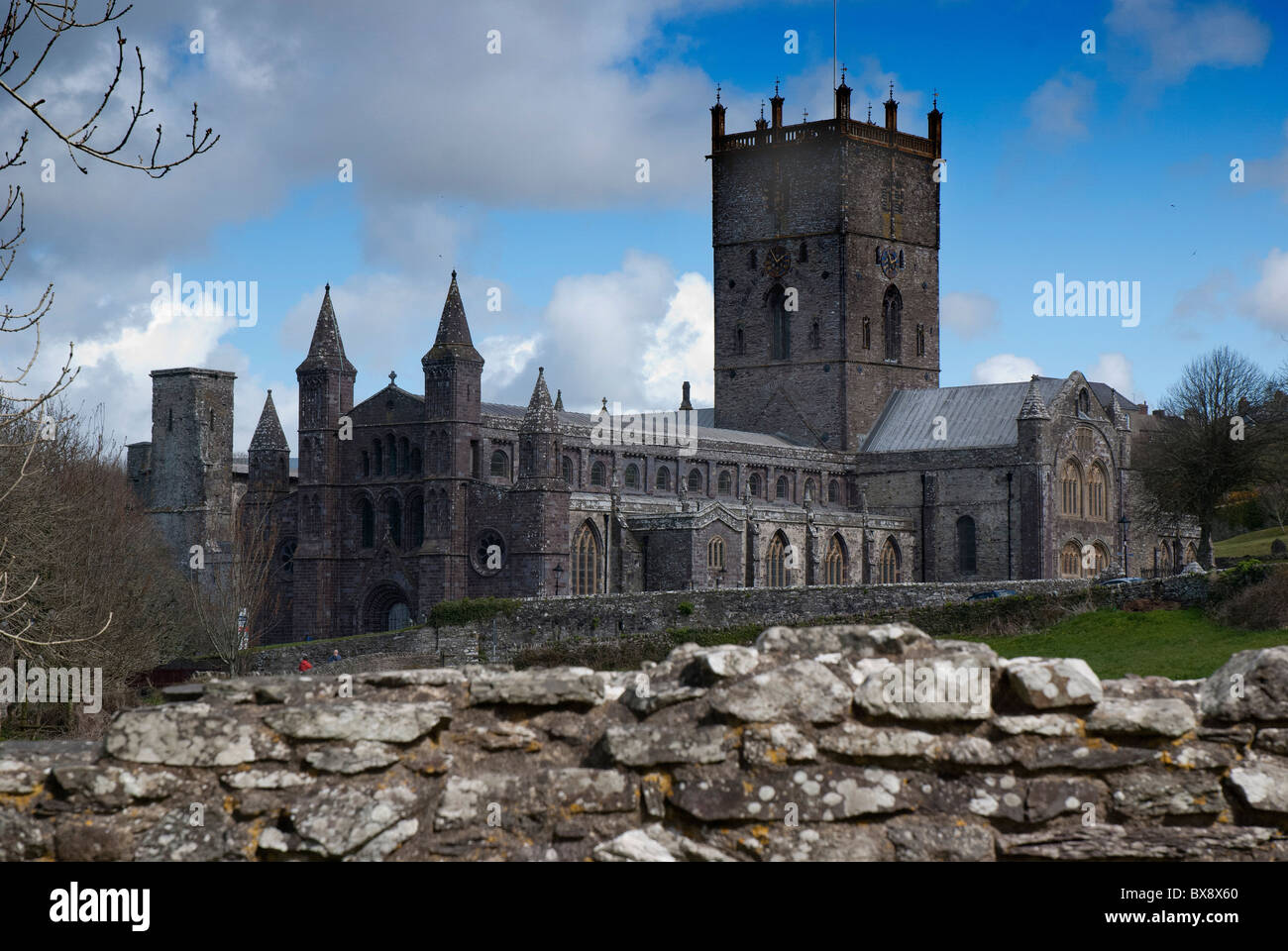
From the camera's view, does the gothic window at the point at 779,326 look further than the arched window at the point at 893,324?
No

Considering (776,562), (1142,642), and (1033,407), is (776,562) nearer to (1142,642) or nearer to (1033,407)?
(1033,407)

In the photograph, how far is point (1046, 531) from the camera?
7544 centimetres

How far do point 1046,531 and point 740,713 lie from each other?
69232 millimetres

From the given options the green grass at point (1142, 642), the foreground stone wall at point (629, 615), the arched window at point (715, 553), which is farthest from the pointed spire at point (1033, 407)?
the green grass at point (1142, 642)

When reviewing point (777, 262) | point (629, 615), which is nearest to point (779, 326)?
point (777, 262)

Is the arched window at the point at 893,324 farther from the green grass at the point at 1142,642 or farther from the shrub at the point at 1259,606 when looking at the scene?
the shrub at the point at 1259,606

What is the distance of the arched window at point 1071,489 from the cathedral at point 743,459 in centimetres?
14

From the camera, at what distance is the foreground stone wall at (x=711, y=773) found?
28.4 ft

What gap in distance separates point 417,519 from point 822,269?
30.8m

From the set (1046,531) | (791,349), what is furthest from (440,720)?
(791,349)

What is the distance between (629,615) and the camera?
53344mm

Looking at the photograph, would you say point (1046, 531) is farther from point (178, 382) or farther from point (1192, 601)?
point (178, 382)

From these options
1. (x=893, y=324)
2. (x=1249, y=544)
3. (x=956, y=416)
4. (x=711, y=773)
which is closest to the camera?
(x=711, y=773)

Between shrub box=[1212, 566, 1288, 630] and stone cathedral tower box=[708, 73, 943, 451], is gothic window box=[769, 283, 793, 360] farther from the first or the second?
shrub box=[1212, 566, 1288, 630]
